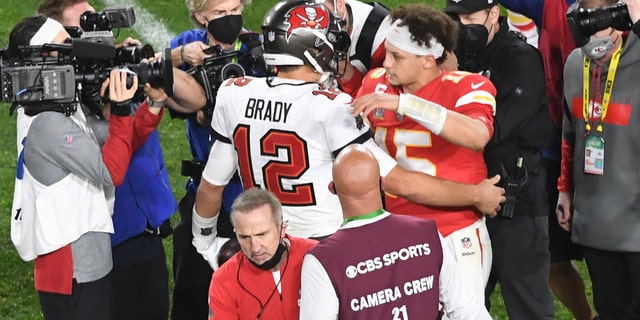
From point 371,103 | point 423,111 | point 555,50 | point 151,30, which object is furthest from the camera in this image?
point 151,30

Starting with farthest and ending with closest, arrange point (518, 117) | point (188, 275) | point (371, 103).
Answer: point (188, 275) < point (518, 117) < point (371, 103)

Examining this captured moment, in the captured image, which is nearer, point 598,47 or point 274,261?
point 274,261

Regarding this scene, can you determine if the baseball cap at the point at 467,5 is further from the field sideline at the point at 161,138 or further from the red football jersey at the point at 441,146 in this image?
the field sideline at the point at 161,138

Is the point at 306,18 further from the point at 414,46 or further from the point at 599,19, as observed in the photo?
the point at 599,19

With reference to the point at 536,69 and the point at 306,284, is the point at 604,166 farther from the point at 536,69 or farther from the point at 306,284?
the point at 306,284

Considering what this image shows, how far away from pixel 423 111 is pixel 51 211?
64.7 inches

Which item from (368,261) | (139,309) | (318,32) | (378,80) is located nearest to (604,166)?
(378,80)


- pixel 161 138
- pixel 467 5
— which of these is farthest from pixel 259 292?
pixel 161 138

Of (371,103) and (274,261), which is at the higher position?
(371,103)

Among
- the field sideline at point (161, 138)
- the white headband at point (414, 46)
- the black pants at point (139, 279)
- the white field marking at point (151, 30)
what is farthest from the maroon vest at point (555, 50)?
the white field marking at point (151, 30)

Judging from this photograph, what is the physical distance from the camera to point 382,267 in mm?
3996

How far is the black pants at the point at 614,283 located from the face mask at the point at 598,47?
93cm

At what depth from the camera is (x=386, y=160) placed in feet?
15.7

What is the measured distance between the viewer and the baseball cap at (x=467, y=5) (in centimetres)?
561
